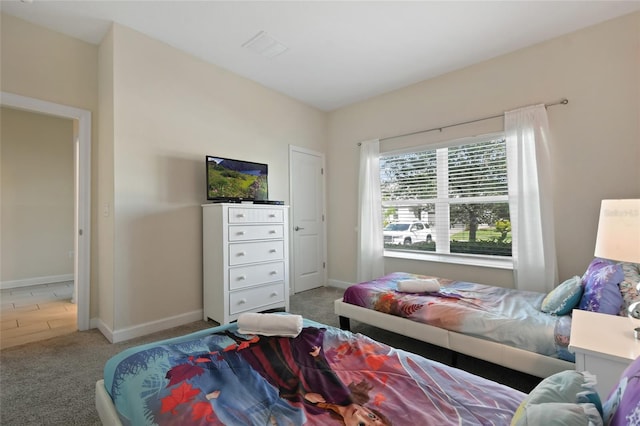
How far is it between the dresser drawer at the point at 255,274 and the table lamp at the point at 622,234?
2.73 metres

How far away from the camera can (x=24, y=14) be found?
254cm

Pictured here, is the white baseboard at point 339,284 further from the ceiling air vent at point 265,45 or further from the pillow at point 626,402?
the pillow at point 626,402

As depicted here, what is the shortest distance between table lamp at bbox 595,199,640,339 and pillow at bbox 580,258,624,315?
0.29 m

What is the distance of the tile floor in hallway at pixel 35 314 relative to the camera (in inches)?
110

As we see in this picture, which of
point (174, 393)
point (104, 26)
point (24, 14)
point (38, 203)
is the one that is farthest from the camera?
point (38, 203)

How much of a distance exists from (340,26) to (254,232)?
2.19 metres

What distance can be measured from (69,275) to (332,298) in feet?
15.6

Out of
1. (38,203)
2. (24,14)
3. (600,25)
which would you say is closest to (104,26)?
(24,14)

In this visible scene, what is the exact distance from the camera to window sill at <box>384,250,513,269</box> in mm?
3254

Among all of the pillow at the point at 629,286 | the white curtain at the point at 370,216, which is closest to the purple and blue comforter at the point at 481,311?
the pillow at the point at 629,286

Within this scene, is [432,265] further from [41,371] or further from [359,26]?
[41,371]

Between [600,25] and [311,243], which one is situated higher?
[600,25]

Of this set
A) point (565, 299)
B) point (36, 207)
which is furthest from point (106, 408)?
point (36, 207)

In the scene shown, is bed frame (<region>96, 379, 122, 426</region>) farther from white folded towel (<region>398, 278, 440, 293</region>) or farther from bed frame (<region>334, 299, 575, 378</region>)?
white folded towel (<region>398, 278, 440, 293</region>)
